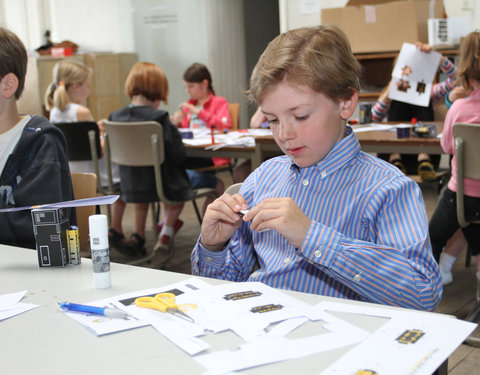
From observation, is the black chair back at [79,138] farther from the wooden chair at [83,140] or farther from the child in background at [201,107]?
the child in background at [201,107]

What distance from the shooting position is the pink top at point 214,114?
462 centimetres

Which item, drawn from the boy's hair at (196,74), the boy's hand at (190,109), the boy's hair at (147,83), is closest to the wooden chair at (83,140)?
the boy's hair at (147,83)

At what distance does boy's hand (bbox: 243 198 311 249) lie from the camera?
1.13m

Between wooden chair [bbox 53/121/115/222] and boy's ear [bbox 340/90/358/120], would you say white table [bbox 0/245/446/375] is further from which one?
wooden chair [bbox 53/121/115/222]

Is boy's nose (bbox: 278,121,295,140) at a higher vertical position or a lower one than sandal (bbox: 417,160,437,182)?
higher

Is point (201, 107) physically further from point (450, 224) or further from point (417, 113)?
point (450, 224)

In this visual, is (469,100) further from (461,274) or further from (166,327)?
(166,327)

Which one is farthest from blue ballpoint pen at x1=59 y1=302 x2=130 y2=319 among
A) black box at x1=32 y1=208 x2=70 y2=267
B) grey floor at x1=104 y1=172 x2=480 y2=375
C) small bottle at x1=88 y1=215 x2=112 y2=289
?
grey floor at x1=104 y1=172 x2=480 y2=375

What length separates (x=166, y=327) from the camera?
38.4 inches

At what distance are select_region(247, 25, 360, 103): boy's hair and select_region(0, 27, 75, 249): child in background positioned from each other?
2.36 ft

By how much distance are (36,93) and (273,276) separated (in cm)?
617

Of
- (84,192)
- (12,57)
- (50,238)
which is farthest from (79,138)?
(50,238)

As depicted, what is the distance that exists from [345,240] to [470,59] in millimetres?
1921

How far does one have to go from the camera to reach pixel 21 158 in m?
1.76
